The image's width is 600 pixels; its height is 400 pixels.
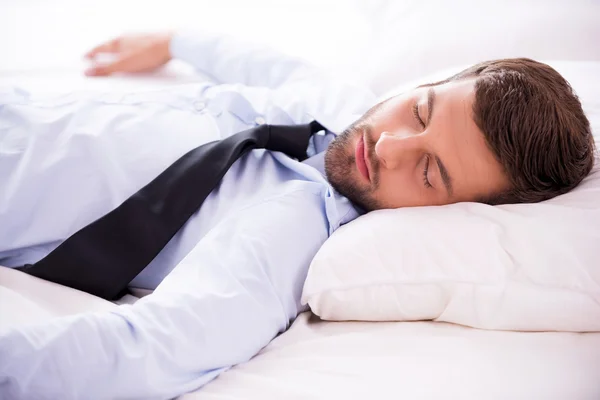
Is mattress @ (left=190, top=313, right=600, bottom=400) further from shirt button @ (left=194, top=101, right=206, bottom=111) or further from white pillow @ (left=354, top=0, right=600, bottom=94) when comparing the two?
white pillow @ (left=354, top=0, right=600, bottom=94)

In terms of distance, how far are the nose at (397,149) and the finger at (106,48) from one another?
3.26 ft

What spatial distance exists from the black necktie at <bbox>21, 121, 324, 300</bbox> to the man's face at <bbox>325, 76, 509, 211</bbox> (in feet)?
0.75

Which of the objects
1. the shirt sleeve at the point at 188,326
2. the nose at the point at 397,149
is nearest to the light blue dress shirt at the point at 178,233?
the shirt sleeve at the point at 188,326

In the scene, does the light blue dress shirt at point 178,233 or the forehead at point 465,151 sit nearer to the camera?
the light blue dress shirt at point 178,233

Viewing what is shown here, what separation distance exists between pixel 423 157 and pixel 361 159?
0.13 metres

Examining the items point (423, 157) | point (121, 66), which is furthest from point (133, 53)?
point (423, 157)

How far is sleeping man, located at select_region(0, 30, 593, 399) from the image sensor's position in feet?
2.69

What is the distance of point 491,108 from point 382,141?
0.21 metres

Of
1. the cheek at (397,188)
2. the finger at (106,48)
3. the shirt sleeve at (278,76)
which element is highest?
the finger at (106,48)

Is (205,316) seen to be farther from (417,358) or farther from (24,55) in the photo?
(24,55)

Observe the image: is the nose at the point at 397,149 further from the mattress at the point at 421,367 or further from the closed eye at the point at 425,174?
the mattress at the point at 421,367

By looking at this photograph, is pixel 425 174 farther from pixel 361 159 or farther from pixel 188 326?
pixel 188 326

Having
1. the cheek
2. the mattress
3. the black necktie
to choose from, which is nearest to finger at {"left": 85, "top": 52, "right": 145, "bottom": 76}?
the black necktie

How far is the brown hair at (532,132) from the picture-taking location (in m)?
1.04
